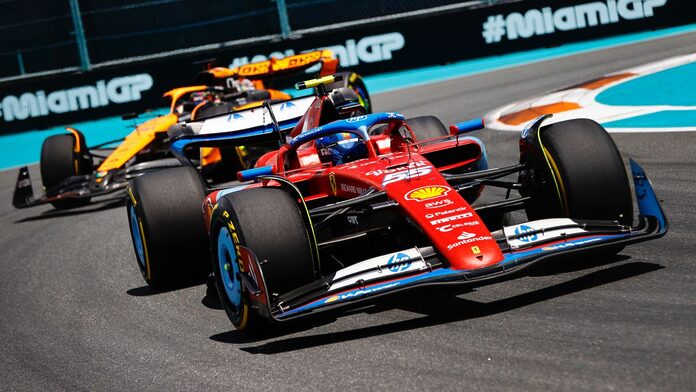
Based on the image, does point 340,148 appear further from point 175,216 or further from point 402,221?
point 402,221

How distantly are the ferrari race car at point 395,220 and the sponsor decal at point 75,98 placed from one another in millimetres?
14227

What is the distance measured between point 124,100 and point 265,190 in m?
15.9

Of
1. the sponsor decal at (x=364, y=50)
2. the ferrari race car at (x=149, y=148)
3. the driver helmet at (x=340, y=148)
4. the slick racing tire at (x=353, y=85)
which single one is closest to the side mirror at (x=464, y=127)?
the driver helmet at (x=340, y=148)

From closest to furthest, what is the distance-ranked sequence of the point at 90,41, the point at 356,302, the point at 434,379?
the point at 434,379 → the point at 356,302 → the point at 90,41

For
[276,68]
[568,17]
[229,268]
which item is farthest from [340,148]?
[568,17]

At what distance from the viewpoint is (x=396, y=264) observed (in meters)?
5.65

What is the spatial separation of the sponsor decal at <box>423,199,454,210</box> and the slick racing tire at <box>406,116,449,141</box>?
235cm

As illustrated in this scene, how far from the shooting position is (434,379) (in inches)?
184

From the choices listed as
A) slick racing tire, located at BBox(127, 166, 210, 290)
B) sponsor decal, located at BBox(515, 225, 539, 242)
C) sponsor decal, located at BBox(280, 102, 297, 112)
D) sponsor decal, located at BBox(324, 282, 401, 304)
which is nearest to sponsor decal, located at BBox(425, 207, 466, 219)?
sponsor decal, located at BBox(515, 225, 539, 242)

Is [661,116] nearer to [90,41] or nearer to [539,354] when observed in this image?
[539,354]

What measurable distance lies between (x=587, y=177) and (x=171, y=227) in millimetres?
2939

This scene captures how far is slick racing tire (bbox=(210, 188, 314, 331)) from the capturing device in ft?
18.8

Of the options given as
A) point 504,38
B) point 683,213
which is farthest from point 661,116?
point 504,38

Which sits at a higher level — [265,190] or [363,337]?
[265,190]
